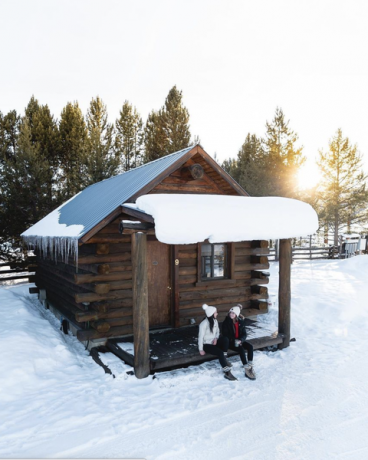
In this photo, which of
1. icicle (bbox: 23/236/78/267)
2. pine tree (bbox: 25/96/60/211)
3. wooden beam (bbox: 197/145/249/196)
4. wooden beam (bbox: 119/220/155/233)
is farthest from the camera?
pine tree (bbox: 25/96/60/211)

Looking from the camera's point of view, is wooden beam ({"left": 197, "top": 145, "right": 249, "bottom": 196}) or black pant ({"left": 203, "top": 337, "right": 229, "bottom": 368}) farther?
wooden beam ({"left": 197, "top": 145, "right": 249, "bottom": 196})

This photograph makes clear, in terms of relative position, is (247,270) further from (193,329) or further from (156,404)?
(156,404)

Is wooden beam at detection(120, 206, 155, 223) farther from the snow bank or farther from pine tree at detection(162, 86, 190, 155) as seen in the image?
pine tree at detection(162, 86, 190, 155)

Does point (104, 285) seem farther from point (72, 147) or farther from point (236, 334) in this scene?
point (72, 147)

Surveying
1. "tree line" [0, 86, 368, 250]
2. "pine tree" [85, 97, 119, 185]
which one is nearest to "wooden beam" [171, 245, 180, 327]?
"tree line" [0, 86, 368, 250]

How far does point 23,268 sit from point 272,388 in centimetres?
1777

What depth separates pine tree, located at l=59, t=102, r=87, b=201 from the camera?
2272 cm

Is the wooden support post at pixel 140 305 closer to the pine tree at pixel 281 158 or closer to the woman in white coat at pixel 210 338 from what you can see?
the woman in white coat at pixel 210 338

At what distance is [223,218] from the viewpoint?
6.53m

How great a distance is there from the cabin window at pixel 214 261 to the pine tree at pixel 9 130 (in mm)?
19180

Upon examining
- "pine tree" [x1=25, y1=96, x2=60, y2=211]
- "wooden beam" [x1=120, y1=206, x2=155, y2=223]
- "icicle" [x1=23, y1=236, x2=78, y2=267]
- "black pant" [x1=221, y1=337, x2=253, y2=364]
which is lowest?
"black pant" [x1=221, y1=337, x2=253, y2=364]

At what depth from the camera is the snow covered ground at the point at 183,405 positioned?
4.24 metres

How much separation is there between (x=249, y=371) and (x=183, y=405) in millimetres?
1693

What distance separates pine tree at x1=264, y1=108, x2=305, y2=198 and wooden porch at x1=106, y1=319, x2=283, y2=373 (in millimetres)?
16863
